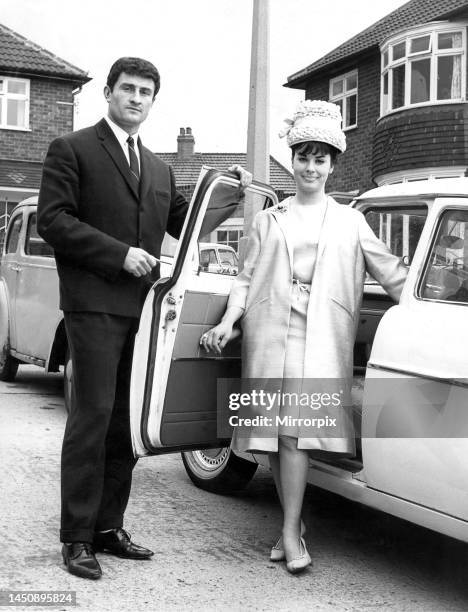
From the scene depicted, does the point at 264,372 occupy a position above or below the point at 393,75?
below

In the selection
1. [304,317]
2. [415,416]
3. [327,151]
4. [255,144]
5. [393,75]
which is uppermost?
[393,75]

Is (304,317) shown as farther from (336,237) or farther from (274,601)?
(274,601)

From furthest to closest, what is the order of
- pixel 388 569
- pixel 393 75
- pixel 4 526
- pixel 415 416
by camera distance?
pixel 393 75, pixel 4 526, pixel 388 569, pixel 415 416

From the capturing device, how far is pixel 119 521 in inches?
165

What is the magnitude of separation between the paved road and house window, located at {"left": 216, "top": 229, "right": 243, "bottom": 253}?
58.7 inches

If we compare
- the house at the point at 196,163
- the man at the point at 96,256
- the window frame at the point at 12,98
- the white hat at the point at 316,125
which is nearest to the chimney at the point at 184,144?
the house at the point at 196,163

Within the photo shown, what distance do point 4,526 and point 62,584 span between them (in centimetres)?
93

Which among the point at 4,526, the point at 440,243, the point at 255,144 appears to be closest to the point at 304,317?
the point at 440,243

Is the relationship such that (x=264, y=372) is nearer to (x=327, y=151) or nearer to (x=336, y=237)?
(x=336, y=237)

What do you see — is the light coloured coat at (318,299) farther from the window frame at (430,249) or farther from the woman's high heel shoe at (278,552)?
the woman's high heel shoe at (278,552)

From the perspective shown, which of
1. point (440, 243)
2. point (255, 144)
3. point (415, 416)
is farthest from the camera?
point (255, 144)

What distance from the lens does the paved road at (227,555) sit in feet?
12.3

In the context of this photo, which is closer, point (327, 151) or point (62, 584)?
point (62, 584)

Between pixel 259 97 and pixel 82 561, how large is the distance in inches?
226
